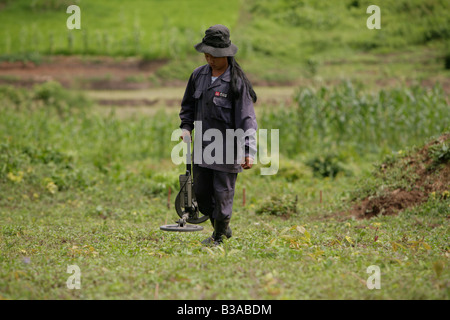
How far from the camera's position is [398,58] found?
915 inches

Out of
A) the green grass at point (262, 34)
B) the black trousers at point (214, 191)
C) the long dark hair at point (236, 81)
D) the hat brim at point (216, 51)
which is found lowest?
the black trousers at point (214, 191)

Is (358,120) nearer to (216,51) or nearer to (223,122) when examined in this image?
(223,122)

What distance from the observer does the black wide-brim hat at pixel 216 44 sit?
5293mm

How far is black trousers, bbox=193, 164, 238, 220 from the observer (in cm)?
548

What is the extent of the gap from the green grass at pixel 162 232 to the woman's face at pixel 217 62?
64.5 inches

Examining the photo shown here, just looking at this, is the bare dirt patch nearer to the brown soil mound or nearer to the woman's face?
the brown soil mound

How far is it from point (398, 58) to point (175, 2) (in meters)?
10.2

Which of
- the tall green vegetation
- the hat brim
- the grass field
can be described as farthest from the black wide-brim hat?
the tall green vegetation

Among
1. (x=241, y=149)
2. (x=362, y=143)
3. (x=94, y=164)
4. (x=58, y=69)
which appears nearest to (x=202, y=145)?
(x=241, y=149)

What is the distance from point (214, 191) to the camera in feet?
18.2

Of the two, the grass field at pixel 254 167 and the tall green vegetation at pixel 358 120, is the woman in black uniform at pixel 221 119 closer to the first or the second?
the grass field at pixel 254 167

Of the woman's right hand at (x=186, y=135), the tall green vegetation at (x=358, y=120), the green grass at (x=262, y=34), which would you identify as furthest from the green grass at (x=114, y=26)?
the woman's right hand at (x=186, y=135)

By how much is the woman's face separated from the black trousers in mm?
949
